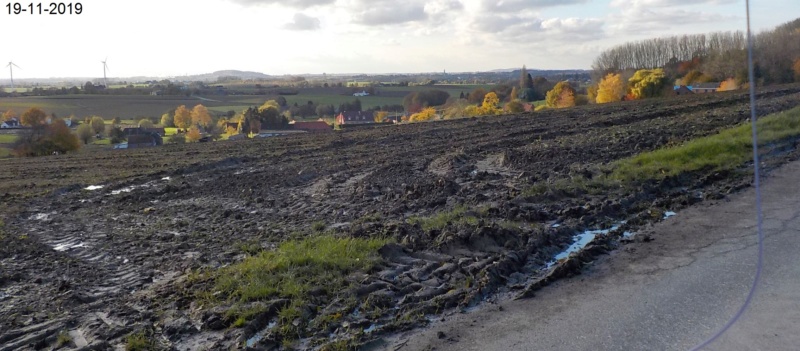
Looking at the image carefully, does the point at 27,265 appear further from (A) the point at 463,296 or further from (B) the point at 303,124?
(B) the point at 303,124

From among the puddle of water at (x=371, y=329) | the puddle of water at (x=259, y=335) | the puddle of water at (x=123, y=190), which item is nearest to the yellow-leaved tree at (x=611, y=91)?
the puddle of water at (x=123, y=190)

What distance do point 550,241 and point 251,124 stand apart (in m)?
33.1

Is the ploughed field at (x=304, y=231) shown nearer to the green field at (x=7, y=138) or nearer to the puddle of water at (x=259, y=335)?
the puddle of water at (x=259, y=335)

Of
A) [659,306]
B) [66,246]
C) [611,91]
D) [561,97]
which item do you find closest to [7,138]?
[66,246]

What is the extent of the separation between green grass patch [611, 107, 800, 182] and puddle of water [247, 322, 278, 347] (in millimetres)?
7867

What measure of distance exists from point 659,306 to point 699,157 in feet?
27.7

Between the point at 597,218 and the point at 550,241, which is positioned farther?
the point at 597,218

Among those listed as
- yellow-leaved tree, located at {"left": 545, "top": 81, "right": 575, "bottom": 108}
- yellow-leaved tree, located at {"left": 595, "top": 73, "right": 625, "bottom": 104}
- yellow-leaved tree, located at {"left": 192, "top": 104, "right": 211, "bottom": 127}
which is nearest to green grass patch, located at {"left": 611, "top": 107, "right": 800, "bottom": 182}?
→ yellow-leaved tree, located at {"left": 595, "top": 73, "right": 625, "bottom": 104}

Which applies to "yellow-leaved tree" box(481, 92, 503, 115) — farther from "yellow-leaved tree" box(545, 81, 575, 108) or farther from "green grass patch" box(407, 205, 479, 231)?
"green grass patch" box(407, 205, 479, 231)

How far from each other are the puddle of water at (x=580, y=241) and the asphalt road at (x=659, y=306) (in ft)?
1.60

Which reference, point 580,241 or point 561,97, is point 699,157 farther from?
point 561,97

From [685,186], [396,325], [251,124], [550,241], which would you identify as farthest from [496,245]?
[251,124]

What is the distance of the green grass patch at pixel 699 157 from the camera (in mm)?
12110

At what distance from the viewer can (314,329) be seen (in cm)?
568
